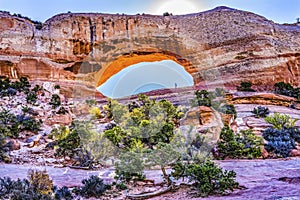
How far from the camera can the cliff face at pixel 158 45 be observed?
29.0 metres

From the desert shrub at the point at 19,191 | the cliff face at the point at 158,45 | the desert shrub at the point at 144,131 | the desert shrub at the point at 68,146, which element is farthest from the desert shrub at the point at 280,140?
the cliff face at the point at 158,45

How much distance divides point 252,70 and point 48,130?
65.2 ft

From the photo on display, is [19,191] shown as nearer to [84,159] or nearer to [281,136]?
[84,159]

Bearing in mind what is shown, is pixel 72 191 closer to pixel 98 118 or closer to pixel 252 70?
pixel 98 118

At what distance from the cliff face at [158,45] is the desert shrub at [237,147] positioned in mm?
16967

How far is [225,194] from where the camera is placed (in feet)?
19.9

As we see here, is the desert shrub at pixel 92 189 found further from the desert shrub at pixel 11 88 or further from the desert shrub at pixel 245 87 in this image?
the desert shrub at pixel 245 87

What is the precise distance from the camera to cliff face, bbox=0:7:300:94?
29047 millimetres

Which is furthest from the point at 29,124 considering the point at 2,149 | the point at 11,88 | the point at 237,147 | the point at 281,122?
the point at 281,122

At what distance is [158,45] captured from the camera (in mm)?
32688

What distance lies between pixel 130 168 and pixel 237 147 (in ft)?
15.1

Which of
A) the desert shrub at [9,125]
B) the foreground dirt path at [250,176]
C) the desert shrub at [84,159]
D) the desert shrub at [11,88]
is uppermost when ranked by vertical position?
the desert shrub at [11,88]

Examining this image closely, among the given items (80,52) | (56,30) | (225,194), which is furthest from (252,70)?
(225,194)

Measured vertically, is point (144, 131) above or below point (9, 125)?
below
